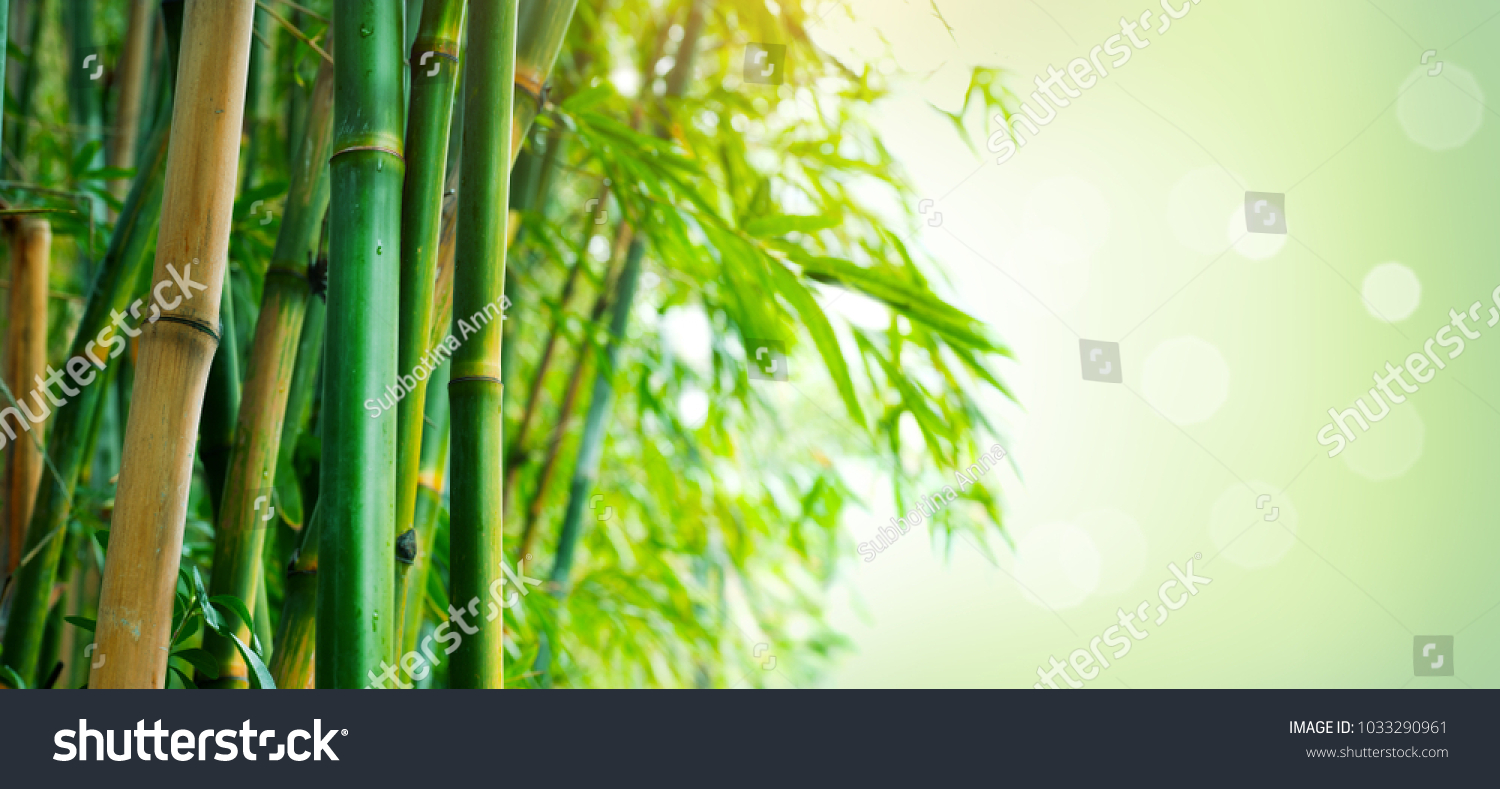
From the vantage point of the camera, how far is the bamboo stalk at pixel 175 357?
333mm

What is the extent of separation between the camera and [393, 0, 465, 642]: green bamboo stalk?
41 cm

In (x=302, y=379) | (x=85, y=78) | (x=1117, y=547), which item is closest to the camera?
(x=302, y=379)

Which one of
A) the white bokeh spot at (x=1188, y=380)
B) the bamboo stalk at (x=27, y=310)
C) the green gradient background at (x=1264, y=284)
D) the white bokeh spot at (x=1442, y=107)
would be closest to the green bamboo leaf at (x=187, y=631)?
the bamboo stalk at (x=27, y=310)

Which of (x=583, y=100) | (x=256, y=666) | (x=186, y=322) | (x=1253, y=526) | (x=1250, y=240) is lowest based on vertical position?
(x=256, y=666)

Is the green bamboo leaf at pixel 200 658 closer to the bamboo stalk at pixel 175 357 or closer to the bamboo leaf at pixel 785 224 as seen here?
the bamboo stalk at pixel 175 357

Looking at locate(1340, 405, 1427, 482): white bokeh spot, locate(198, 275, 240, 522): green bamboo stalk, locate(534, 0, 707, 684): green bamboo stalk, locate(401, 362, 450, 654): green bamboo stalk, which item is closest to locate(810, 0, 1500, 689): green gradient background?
locate(1340, 405, 1427, 482): white bokeh spot

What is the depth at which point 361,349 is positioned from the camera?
365 millimetres

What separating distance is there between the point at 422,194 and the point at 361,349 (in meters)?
0.08

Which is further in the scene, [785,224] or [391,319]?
[785,224]

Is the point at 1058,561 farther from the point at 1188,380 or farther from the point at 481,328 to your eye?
the point at 481,328

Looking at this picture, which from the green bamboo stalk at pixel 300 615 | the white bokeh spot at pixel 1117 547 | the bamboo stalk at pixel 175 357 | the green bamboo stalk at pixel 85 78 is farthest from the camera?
the white bokeh spot at pixel 1117 547

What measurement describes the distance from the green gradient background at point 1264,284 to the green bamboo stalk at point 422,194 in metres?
0.58

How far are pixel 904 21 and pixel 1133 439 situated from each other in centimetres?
52
